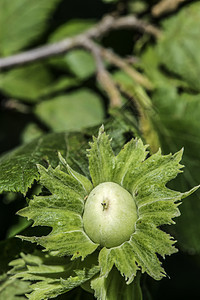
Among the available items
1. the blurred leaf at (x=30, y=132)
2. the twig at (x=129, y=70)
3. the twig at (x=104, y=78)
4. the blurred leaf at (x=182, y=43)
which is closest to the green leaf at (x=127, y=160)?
the twig at (x=104, y=78)

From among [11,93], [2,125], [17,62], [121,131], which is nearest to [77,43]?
[17,62]

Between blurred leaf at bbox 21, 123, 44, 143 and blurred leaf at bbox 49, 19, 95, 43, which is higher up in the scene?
blurred leaf at bbox 49, 19, 95, 43

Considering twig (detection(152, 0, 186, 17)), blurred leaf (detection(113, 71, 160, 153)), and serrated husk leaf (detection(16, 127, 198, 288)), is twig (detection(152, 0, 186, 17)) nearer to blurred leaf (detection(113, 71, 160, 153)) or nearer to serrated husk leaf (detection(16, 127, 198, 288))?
blurred leaf (detection(113, 71, 160, 153))

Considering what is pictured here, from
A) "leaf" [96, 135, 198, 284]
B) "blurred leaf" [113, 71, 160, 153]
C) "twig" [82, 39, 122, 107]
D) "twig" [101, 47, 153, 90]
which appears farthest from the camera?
"twig" [101, 47, 153, 90]

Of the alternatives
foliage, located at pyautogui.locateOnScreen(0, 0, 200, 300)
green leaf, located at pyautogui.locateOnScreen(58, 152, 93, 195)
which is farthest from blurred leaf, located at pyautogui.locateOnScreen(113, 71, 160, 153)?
green leaf, located at pyautogui.locateOnScreen(58, 152, 93, 195)

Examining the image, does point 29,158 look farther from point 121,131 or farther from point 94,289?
point 94,289

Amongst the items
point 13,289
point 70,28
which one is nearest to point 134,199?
point 13,289

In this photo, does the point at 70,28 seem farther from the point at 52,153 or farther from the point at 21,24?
the point at 52,153

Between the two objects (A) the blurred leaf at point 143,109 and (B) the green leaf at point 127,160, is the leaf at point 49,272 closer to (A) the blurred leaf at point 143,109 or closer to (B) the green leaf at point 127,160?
(B) the green leaf at point 127,160
